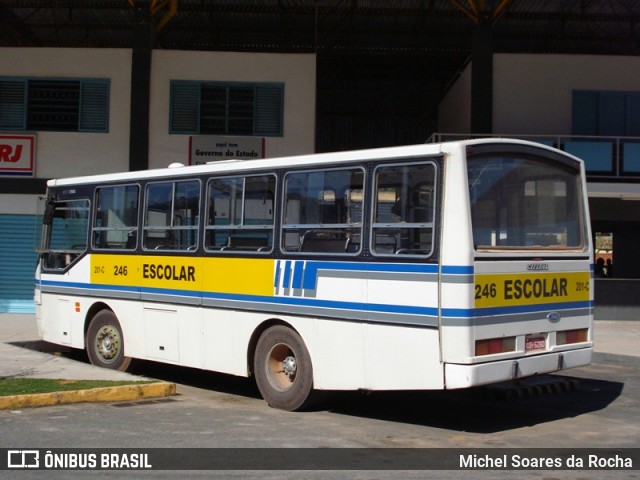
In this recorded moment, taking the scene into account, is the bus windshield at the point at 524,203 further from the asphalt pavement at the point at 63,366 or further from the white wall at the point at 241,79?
the white wall at the point at 241,79

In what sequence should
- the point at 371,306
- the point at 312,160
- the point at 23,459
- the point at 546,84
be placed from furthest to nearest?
the point at 546,84
the point at 312,160
the point at 371,306
the point at 23,459

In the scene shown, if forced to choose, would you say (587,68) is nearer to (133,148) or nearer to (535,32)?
(535,32)

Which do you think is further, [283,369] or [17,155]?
[17,155]

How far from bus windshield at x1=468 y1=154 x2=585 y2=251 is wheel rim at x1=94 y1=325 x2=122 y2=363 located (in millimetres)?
A: 6045

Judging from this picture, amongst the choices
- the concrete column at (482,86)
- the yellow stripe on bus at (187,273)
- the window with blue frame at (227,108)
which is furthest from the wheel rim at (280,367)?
the concrete column at (482,86)

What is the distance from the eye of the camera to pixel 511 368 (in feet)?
27.3

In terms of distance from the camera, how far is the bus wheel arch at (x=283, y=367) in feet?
30.6

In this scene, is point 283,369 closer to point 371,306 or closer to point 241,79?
point 371,306

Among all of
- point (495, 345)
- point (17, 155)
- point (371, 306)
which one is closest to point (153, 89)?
point (17, 155)

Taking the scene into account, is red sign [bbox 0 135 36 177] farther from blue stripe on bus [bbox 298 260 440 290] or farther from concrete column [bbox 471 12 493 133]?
blue stripe on bus [bbox 298 260 440 290]

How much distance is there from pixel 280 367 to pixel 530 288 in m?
3.09

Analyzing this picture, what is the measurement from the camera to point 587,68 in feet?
67.9

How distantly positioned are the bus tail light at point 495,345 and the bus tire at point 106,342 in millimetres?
5859

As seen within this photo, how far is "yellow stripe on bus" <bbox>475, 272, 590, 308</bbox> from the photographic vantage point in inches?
320
